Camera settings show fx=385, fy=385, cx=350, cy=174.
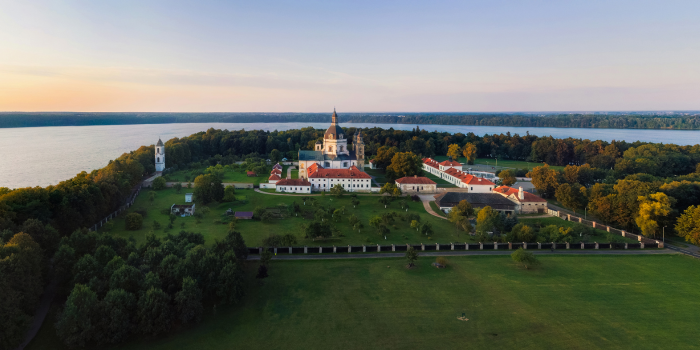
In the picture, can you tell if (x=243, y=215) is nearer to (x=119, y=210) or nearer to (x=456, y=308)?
(x=119, y=210)

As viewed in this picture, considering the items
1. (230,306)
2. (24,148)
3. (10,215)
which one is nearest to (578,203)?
(230,306)

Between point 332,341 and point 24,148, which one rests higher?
point 24,148

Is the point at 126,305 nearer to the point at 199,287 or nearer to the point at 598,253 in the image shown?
the point at 199,287

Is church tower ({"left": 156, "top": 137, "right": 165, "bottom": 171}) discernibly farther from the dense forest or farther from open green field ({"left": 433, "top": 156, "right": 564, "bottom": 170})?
open green field ({"left": 433, "top": 156, "right": 564, "bottom": 170})

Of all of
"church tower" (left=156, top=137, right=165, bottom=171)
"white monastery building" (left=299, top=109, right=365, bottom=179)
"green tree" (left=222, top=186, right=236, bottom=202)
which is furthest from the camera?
"church tower" (left=156, top=137, right=165, bottom=171)

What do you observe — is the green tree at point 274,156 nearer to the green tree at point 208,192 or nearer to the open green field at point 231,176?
the open green field at point 231,176

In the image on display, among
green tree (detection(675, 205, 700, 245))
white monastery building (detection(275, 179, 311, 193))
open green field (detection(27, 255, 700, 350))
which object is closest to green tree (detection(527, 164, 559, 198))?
green tree (detection(675, 205, 700, 245))

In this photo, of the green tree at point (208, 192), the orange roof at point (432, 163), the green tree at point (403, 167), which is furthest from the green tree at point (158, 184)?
the orange roof at point (432, 163)

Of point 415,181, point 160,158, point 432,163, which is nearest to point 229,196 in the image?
point 415,181
